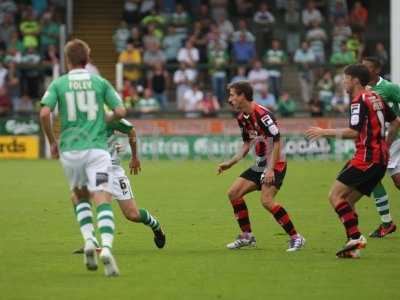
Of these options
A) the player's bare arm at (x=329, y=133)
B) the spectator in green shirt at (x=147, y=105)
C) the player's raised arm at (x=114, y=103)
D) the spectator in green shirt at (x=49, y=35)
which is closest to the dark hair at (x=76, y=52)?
the player's raised arm at (x=114, y=103)

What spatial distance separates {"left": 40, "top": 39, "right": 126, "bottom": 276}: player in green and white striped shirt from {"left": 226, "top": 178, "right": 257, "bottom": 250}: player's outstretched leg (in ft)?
8.37

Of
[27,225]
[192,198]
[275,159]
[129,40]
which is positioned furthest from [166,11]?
[275,159]

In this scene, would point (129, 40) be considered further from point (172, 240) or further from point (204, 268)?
point (204, 268)

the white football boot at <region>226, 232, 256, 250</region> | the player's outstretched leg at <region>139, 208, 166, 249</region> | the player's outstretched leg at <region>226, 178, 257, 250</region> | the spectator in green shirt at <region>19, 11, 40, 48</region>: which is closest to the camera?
the player's outstretched leg at <region>139, 208, 166, 249</region>

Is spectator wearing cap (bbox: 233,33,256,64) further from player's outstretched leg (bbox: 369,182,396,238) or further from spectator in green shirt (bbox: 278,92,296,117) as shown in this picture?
player's outstretched leg (bbox: 369,182,396,238)

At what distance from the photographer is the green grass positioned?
9172 millimetres

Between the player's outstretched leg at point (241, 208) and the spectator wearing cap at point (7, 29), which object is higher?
the spectator wearing cap at point (7, 29)

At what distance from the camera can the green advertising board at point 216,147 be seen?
101 feet

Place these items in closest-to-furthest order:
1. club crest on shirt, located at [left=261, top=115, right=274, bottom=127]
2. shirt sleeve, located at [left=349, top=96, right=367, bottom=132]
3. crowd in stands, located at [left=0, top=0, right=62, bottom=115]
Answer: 1. shirt sleeve, located at [left=349, top=96, right=367, bottom=132]
2. club crest on shirt, located at [left=261, top=115, right=274, bottom=127]
3. crowd in stands, located at [left=0, top=0, right=62, bottom=115]

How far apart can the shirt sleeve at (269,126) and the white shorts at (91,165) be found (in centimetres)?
245

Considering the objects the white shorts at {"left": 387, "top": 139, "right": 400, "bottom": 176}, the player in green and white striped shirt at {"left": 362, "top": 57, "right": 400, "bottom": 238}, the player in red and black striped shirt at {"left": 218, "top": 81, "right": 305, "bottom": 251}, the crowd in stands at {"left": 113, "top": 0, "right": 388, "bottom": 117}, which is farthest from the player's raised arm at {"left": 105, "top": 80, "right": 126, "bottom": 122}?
the crowd in stands at {"left": 113, "top": 0, "right": 388, "bottom": 117}

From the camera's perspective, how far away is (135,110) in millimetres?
32812

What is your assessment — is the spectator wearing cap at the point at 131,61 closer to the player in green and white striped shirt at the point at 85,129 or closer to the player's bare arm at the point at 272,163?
the player's bare arm at the point at 272,163

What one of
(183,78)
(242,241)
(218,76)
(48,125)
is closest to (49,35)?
(183,78)
